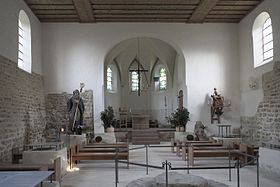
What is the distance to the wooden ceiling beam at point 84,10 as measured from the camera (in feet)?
40.1

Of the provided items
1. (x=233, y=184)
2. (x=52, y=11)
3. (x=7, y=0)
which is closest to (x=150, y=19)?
(x=52, y=11)

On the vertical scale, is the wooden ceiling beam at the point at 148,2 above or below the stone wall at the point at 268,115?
above

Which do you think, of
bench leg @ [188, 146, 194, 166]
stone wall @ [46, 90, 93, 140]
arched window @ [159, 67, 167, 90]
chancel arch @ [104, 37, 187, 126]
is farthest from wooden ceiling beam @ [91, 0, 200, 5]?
arched window @ [159, 67, 167, 90]

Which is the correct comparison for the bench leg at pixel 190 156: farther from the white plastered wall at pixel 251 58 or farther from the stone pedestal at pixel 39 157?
the white plastered wall at pixel 251 58

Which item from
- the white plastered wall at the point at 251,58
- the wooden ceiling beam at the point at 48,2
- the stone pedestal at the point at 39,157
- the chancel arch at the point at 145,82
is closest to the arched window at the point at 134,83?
the chancel arch at the point at 145,82

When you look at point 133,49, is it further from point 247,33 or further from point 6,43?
point 6,43

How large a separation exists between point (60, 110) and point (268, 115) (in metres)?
8.53

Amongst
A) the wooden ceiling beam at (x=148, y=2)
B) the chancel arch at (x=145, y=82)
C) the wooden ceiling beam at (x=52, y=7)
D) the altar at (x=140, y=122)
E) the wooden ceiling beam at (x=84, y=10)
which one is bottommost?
the altar at (x=140, y=122)

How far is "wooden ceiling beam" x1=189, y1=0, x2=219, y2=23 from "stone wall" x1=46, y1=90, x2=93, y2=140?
559cm

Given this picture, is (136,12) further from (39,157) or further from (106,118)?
(39,157)

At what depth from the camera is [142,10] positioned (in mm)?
13430

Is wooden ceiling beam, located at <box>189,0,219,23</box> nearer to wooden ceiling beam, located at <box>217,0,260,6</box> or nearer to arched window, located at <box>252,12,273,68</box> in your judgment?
wooden ceiling beam, located at <box>217,0,260,6</box>

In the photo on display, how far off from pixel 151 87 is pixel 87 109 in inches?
391

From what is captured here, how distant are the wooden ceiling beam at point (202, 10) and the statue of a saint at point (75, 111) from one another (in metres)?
5.75
